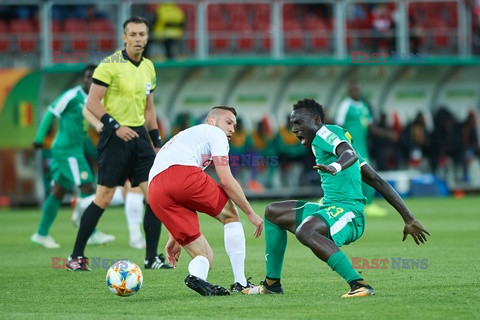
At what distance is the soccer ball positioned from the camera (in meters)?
8.35

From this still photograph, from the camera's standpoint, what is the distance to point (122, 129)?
10539 mm

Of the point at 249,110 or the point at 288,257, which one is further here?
the point at 249,110

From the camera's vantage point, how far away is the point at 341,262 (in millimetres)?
7836

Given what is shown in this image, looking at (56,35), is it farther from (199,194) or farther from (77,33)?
(199,194)

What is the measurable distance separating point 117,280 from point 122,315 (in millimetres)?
974

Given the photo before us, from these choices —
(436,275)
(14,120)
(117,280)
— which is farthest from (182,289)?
(14,120)

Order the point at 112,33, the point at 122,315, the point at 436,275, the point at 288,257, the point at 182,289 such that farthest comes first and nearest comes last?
1. the point at 112,33
2. the point at 288,257
3. the point at 436,275
4. the point at 182,289
5. the point at 122,315

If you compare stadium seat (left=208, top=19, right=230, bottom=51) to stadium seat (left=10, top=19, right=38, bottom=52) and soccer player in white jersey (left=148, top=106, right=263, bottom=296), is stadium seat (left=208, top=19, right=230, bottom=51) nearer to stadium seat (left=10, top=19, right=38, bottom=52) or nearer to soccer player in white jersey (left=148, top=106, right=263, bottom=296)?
stadium seat (left=10, top=19, right=38, bottom=52)

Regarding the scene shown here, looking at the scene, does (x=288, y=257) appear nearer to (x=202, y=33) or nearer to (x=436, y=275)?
(x=436, y=275)

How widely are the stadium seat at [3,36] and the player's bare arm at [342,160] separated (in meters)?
17.0

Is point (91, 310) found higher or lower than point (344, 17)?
lower
